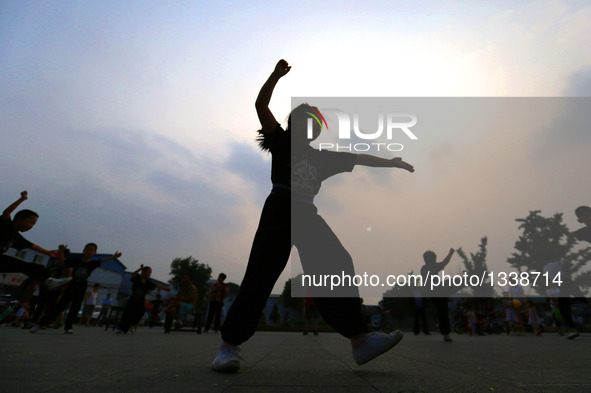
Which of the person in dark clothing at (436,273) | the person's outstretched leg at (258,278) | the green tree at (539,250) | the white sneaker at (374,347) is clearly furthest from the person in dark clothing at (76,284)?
the green tree at (539,250)

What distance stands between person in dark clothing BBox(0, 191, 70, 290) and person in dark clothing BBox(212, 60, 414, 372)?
17.4 feet

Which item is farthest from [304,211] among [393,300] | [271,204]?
[393,300]

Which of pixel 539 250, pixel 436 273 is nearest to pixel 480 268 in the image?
pixel 539 250

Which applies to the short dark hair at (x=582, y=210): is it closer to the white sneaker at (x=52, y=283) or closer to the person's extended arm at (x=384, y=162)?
the person's extended arm at (x=384, y=162)

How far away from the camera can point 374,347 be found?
2.38m

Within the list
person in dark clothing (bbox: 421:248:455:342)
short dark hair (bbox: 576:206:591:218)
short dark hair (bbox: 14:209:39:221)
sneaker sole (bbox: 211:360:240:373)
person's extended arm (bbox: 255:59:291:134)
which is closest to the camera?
sneaker sole (bbox: 211:360:240:373)

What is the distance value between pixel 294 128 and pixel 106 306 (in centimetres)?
1889

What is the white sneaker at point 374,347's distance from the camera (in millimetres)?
2371

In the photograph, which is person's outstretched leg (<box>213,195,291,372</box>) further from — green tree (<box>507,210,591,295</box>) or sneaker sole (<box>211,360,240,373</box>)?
green tree (<box>507,210,591,295</box>)

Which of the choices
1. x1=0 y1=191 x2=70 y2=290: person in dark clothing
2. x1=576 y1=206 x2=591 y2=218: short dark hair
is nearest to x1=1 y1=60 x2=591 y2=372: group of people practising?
x1=0 y1=191 x2=70 y2=290: person in dark clothing

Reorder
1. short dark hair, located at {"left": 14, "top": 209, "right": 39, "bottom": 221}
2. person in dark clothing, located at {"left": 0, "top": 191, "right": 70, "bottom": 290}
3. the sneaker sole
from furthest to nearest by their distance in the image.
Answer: short dark hair, located at {"left": 14, "top": 209, "right": 39, "bottom": 221}
person in dark clothing, located at {"left": 0, "top": 191, "right": 70, "bottom": 290}
the sneaker sole

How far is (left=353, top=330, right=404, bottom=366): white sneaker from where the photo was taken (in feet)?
7.78

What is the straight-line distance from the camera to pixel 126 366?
234 cm

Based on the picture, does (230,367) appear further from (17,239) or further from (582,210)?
(582,210)
